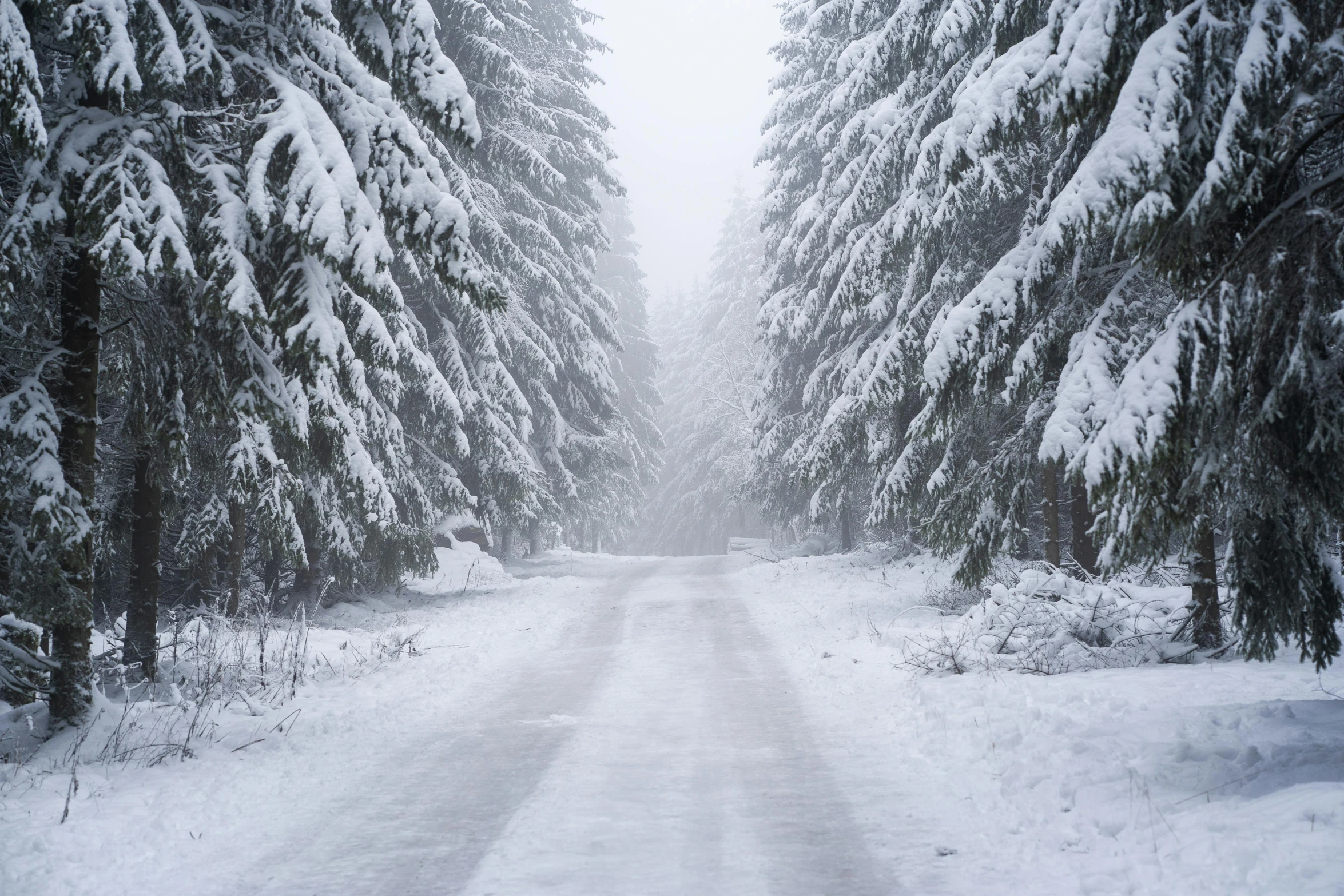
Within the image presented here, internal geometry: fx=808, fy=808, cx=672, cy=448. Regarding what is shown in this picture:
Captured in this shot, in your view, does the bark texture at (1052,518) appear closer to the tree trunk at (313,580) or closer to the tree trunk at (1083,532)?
the tree trunk at (1083,532)

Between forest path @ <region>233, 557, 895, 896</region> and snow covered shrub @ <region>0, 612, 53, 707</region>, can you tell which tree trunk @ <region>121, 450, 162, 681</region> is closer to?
snow covered shrub @ <region>0, 612, 53, 707</region>

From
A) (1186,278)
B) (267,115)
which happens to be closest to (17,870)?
(267,115)

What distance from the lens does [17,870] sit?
385cm

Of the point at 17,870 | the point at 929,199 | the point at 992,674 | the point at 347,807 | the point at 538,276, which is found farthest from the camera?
the point at 538,276

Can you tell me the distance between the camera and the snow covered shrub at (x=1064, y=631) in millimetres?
7781

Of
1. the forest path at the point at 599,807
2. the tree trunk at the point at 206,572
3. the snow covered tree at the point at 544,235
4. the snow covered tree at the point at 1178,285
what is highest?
the snow covered tree at the point at 544,235

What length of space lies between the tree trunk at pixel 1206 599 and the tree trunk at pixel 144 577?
940 cm

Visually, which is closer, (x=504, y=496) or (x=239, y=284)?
(x=239, y=284)

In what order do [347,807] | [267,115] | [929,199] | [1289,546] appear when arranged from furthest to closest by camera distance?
[929,199] → [267,115] → [347,807] → [1289,546]

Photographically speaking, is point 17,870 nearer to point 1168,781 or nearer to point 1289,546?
point 1168,781

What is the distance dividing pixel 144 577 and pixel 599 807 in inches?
204

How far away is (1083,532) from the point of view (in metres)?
9.87

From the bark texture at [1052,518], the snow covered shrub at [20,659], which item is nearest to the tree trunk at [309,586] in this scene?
the snow covered shrub at [20,659]

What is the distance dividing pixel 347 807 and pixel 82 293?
4201 mm
